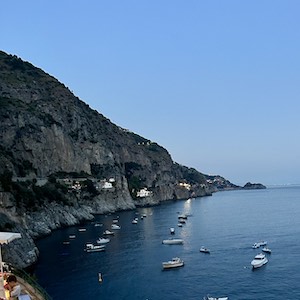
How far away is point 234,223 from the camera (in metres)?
107

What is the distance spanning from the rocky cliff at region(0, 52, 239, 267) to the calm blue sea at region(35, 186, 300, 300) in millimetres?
6752

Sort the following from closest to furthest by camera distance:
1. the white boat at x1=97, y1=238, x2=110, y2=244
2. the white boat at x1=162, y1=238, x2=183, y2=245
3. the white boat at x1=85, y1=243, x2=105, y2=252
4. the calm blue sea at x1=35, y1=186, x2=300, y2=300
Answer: the calm blue sea at x1=35, y1=186, x2=300, y2=300
the white boat at x1=85, y1=243, x2=105, y2=252
the white boat at x1=97, y1=238, x2=110, y2=244
the white boat at x1=162, y1=238, x2=183, y2=245

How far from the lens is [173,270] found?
5484 centimetres

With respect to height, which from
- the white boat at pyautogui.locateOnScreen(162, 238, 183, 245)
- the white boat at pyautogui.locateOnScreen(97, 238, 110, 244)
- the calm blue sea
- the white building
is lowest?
the calm blue sea

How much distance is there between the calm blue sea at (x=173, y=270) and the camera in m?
45.0

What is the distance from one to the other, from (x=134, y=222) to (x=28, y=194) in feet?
104

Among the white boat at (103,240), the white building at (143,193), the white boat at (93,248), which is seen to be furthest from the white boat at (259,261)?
the white building at (143,193)

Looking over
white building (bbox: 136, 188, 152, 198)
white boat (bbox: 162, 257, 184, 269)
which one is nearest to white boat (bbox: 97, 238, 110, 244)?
white boat (bbox: 162, 257, 184, 269)

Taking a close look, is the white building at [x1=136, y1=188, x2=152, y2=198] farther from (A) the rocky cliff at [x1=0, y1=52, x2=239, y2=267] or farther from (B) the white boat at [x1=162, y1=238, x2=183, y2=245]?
(B) the white boat at [x1=162, y1=238, x2=183, y2=245]

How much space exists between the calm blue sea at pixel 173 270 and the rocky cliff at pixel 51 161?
22.2 feet

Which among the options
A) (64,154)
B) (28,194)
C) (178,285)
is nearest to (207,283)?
(178,285)

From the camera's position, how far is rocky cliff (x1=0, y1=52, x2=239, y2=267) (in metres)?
84.0

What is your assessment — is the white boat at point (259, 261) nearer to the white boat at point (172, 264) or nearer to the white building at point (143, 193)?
the white boat at point (172, 264)

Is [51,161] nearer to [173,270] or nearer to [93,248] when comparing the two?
[93,248]
